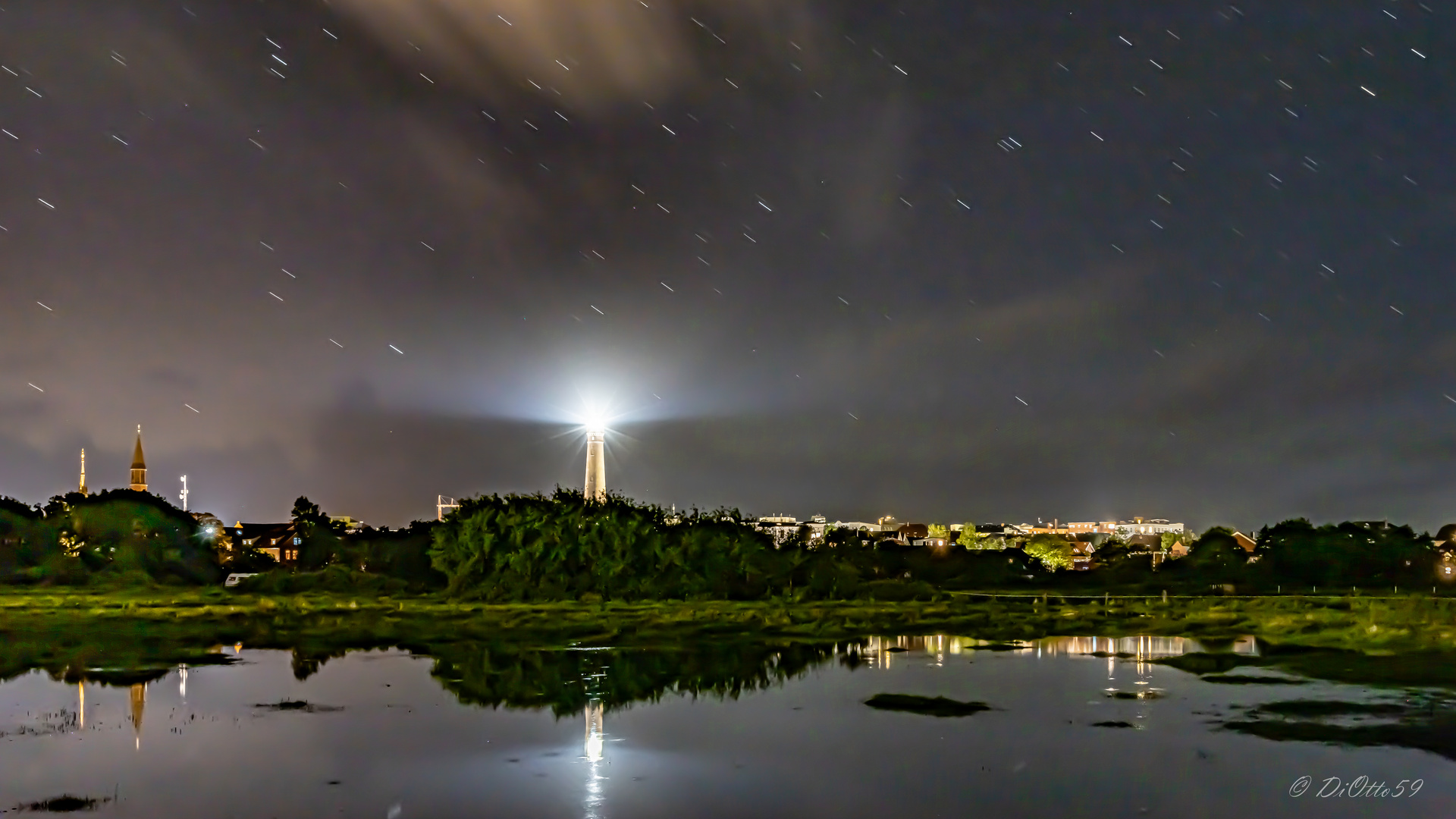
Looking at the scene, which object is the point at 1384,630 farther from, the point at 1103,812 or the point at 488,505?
the point at 488,505

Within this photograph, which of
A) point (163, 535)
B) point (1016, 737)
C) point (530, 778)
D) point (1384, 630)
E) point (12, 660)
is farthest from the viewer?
point (163, 535)

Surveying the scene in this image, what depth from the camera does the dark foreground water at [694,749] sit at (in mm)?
17250

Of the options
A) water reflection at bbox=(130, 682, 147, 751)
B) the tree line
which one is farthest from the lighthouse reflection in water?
the tree line

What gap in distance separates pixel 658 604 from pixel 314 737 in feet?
130

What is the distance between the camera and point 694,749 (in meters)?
21.2

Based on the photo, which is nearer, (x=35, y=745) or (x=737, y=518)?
(x=35, y=745)

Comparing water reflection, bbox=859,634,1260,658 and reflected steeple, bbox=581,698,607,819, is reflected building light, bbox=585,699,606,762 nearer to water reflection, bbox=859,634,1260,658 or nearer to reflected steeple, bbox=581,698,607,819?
reflected steeple, bbox=581,698,607,819

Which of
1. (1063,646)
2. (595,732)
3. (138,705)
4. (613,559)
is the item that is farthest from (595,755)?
(613,559)

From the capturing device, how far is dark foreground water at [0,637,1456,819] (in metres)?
17.2

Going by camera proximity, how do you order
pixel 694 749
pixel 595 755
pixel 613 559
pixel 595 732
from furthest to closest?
pixel 613 559, pixel 595 732, pixel 694 749, pixel 595 755

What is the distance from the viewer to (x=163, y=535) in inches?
3615

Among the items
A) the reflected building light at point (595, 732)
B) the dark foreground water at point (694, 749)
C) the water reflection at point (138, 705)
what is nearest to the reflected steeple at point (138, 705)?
the water reflection at point (138, 705)

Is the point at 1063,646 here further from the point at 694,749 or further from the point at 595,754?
the point at 595,754

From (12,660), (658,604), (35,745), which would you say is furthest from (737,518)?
(35,745)
